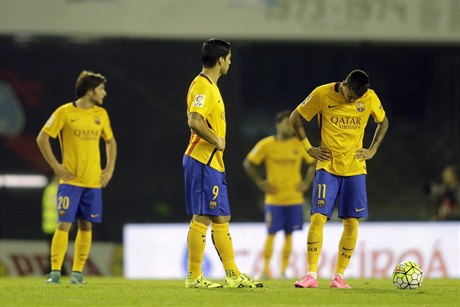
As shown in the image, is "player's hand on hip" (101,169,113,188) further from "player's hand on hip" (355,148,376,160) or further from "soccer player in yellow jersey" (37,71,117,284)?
"player's hand on hip" (355,148,376,160)

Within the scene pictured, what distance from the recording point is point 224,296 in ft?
29.0

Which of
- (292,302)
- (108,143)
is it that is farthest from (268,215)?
(292,302)

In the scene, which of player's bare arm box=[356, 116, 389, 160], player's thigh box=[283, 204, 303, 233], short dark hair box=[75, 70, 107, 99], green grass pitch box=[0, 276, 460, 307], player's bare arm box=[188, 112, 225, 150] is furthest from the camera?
player's thigh box=[283, 204, 303, 233]

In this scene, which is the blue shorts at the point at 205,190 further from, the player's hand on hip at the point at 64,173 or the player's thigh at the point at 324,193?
the player's hand on hip at the point at 64,173

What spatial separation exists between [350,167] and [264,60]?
9.44m

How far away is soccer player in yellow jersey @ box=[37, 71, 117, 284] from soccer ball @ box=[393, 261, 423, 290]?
286cm

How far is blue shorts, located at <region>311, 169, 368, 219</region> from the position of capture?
9922mm

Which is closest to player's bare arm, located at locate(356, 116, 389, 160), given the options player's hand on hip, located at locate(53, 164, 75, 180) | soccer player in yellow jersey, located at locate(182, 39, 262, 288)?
soccer player in yellow jersey, located at locate(182, 39, 262, 288)

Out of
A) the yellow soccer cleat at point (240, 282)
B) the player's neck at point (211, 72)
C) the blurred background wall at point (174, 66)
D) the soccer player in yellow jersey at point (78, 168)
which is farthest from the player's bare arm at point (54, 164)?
the blurred background wall at point (174, 66)

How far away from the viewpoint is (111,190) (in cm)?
1853

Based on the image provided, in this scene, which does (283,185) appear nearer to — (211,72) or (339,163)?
(339,163)

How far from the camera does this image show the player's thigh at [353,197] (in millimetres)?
9992

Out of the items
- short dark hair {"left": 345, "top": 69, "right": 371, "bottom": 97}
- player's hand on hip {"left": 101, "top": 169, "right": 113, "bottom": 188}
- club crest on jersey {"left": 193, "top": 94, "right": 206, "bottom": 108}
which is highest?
short dark hair {"left": 345, "top": 69, "right": 371, "bottom": 97}

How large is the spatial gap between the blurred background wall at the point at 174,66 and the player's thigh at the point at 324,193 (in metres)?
8.00
